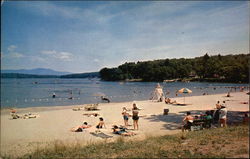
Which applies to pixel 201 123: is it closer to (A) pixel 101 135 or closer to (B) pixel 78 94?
(A) pixel 101 135

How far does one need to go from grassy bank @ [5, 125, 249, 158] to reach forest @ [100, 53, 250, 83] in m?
84.4

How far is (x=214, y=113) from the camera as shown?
13.1 metres

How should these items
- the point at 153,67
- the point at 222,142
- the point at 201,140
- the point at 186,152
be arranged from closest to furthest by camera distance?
the point at 186,152 < the point at 222,142 < the point at 201,140 < the point at 153,67

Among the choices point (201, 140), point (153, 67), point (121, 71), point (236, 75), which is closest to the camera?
point (201, 140)

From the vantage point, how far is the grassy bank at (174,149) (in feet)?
20.4

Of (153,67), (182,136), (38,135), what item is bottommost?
(38,135)

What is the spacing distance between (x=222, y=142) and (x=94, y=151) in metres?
4.17

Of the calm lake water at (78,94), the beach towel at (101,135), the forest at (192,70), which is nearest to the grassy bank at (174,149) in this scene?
the beach towel at (101,135)

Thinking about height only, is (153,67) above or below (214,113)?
above

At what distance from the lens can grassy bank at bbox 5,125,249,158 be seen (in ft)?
20.4

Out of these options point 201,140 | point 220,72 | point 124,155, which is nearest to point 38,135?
point 124,155

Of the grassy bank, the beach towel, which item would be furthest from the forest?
the grassy bank

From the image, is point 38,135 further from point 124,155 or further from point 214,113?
point 214,113

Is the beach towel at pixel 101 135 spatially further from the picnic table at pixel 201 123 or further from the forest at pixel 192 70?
Result: the forest at pixel 192 70
